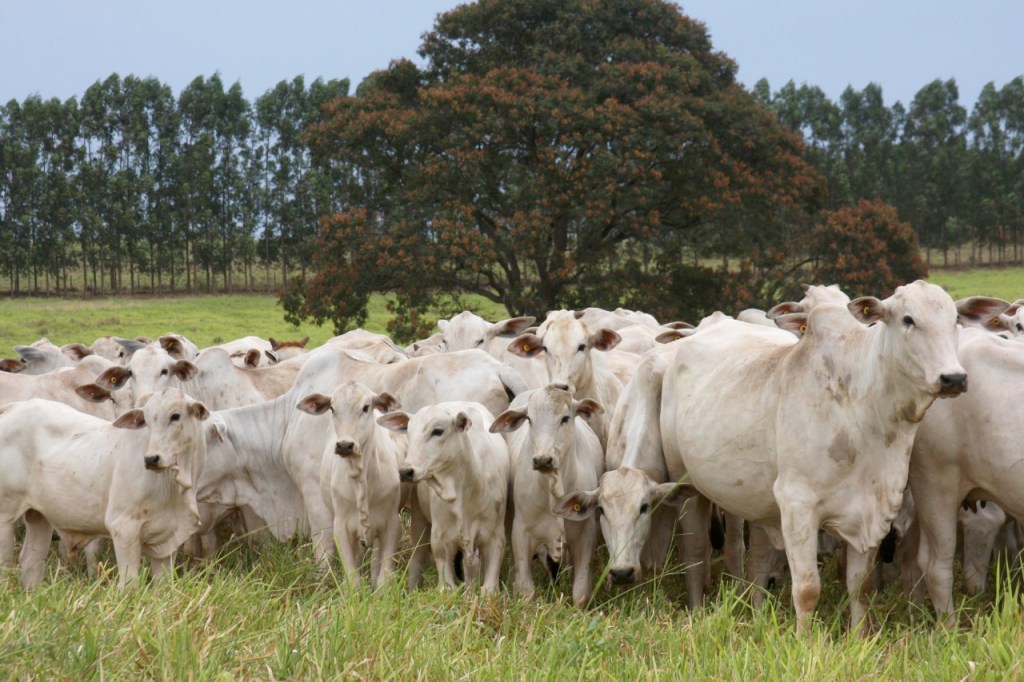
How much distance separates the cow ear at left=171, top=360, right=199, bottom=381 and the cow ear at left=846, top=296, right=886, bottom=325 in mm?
5308

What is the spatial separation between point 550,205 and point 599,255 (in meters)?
1.41

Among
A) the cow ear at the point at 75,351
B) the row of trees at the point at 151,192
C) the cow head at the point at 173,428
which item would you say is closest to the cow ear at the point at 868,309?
the cow head at the point at 173,428

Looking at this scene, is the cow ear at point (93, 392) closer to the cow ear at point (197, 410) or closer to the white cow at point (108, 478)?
the white cow at point (108, 478)

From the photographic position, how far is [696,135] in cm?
2142

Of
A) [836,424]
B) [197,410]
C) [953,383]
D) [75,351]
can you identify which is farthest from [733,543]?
[75,351]

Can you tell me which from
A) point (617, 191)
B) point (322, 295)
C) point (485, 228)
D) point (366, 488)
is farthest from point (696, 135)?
point (366, 488)

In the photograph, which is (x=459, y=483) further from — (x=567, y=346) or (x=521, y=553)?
(x=567, y=346)

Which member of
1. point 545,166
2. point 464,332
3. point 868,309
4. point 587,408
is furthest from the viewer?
point 545,166

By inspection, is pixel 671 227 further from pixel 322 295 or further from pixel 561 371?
pixel 561 371

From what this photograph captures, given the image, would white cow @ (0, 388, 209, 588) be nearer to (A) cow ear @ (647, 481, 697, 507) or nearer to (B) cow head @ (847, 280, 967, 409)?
(A) cow ear @ (647, 481, 697, 507)

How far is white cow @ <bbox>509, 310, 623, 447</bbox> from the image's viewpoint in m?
8.48

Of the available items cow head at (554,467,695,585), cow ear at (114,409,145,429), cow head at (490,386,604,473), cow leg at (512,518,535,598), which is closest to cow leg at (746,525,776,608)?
cow head at (554,467,695,585)

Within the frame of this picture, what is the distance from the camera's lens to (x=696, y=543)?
24.7 ft

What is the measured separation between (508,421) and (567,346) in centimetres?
121
